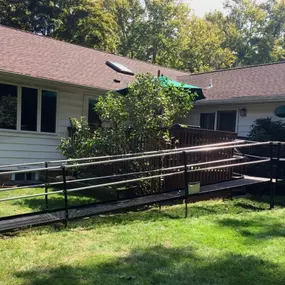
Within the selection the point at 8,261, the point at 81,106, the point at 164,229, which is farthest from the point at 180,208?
the point at 81,106

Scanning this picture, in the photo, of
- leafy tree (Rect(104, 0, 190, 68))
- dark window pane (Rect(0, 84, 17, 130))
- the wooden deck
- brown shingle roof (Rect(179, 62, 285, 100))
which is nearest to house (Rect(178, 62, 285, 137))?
brown shingle roof (Rect(179, 62, 285, 100))

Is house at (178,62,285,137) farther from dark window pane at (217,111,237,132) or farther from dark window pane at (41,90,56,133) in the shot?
dark window pane at (41,90,56,133)

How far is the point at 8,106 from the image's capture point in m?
8.97

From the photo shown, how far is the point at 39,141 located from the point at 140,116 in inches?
171

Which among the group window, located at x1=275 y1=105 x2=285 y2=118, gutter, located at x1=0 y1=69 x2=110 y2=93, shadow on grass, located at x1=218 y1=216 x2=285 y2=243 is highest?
gutter, located at x1=0 y1=69 x2=110 y2=93

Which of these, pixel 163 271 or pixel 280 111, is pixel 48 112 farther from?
pixel 163 271

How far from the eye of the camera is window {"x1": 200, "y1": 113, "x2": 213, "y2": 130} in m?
12.3

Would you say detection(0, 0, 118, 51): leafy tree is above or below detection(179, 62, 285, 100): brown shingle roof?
above

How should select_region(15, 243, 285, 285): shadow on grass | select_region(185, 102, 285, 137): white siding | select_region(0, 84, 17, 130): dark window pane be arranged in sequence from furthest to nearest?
1. select_region(185, 102, 285, 137): white siding
2. select_region(0, 84, 17, 130): dark window pane
3. select_region(15, 243, 285, 285): shadow on grass

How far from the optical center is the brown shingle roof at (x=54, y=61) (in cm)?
909

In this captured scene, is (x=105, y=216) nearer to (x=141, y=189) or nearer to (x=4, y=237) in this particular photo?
(x=141, y=189)

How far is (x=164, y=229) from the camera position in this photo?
4.76m

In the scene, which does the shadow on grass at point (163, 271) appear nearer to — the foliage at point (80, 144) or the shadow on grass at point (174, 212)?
the shadow on grass at point (174, 212)

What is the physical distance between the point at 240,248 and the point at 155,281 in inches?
56.4
